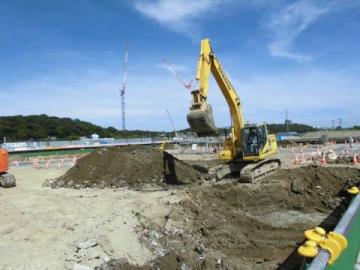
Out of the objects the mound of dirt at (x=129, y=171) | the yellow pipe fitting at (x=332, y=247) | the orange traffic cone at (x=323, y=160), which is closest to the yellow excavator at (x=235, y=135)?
the mound of dirt at (x=129, y=171)

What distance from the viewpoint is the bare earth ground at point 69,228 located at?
313 inches

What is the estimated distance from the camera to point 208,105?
50.3 feet

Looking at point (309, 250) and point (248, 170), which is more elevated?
point (309, 250)

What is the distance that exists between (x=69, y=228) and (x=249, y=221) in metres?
5.35

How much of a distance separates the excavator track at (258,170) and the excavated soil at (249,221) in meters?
0.48

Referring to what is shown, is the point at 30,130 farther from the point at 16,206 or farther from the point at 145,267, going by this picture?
the point at 145,267

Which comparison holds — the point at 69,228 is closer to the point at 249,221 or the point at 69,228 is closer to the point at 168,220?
the point at 168,220

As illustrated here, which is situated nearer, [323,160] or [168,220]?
[168,220]

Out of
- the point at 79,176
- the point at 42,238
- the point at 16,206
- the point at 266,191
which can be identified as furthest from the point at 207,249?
the point at 79,176

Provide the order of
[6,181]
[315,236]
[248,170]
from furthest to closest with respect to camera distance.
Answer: [6,181] → [248,170] → [315,236]

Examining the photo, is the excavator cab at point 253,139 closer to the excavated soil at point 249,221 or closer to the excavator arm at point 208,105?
the excavator arm at point 208,105

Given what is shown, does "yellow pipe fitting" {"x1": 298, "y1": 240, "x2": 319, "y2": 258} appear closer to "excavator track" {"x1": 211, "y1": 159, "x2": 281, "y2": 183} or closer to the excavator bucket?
the excavator bucket

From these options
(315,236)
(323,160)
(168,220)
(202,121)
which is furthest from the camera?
(323,160)

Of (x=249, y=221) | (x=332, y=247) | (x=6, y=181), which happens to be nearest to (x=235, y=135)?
(x=249, y=221)
